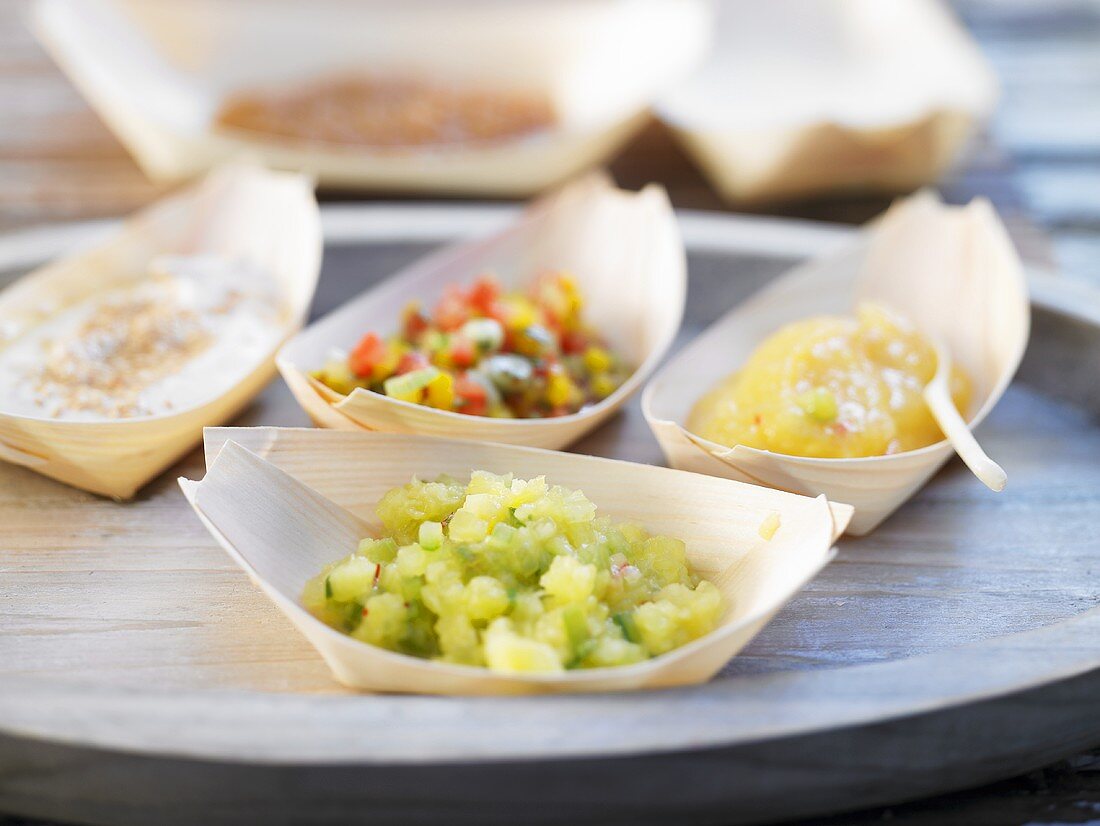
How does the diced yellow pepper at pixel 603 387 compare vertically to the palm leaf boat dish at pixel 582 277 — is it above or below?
below

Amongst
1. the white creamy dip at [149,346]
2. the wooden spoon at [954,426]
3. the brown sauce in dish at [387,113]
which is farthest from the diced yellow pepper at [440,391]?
the brown sauce in dish at [387,113]

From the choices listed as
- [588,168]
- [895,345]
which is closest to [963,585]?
[895,345]

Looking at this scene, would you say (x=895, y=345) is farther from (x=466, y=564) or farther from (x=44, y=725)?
(x=44, y=725)

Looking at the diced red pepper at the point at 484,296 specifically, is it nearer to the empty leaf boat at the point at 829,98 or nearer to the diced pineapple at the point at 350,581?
the diced pineapple at the point at 350,581

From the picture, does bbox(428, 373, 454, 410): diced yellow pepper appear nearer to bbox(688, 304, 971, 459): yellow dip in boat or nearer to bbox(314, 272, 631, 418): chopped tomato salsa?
bbox(314, 272, 631, 418): chopped tomato salsa

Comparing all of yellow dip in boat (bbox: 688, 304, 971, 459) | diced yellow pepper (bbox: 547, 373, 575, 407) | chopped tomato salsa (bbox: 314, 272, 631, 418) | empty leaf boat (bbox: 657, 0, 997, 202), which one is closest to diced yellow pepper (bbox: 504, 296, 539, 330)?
chopped tomato salsa (bbox: 314, 272, 631, 418)

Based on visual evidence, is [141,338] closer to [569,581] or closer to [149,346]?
[149,346]

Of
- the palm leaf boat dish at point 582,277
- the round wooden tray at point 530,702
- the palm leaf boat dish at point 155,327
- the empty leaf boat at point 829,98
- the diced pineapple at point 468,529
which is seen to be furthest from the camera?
the empty leaf boat at point 829,98
